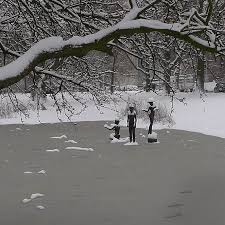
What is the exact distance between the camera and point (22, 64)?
464cm

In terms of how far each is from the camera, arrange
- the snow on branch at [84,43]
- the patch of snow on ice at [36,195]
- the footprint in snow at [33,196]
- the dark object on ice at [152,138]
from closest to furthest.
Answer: the snow on branch at [84,43], the footprint in snow at [33,196], the patch of snow on ice at [36,195], the dark object on ice at [152,138]

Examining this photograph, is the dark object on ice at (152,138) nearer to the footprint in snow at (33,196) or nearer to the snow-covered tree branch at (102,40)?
the footprint in snow at (33,196)

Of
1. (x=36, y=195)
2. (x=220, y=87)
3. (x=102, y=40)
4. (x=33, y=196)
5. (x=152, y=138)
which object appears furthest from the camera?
(x=220, y=87)

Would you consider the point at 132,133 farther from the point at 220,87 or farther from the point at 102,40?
the point at 220,87

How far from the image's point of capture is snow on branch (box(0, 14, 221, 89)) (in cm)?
457

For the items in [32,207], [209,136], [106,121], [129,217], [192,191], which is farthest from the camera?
[106,121]

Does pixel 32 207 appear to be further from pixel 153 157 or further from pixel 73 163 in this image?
pixel 153 157

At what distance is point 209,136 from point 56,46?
17.7 m

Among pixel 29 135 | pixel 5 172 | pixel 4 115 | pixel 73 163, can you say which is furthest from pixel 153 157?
pixel 4 115

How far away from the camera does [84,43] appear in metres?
4.65

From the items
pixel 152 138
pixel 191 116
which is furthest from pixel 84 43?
pixel 191 116

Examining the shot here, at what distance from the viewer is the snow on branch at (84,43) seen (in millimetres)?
4566

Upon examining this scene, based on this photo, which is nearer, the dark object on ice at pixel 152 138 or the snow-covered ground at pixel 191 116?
the dark object on ice at pixel 152 138

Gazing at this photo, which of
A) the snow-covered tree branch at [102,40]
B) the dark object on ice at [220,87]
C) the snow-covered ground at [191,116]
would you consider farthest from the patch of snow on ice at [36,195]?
the dark object on ice at [220,87]
